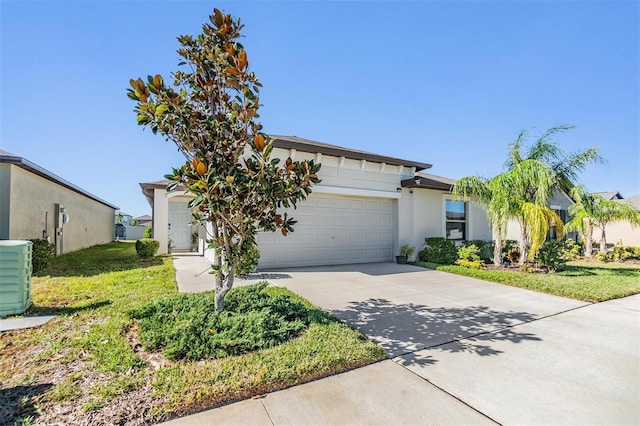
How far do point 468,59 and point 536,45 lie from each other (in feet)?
5.73

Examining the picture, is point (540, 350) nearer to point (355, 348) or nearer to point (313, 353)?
point (355, 348)

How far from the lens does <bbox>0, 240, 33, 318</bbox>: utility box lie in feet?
14.8

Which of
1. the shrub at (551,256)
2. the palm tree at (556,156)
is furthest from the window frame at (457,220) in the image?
the shrub at (551,256)

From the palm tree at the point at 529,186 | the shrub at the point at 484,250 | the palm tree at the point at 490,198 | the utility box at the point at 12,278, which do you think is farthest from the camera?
the shrub at the point at 484,250

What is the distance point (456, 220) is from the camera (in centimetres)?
1279

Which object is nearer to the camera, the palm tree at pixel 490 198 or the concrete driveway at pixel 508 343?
the concrete driveway at pixel 508 343

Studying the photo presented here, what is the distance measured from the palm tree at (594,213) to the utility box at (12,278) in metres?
19.1

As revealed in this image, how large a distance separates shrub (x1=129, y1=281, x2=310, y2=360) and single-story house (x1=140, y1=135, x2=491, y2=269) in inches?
187

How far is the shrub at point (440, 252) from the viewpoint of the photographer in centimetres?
1084

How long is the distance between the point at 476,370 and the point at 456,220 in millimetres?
10818

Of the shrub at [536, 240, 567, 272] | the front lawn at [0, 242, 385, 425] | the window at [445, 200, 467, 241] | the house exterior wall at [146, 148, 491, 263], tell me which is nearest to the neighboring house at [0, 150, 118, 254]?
the house exterior wall at [146, 148, 491, 263]

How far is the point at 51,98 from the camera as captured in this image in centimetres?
818

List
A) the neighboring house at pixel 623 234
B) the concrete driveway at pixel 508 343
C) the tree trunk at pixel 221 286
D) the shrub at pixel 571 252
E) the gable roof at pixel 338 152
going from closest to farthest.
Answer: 1. the concrete driveway at pixel 508 343
2. the tree trunk at pixel 221 286
3. the gable roof at pixel 338 152
4. the shrub at pixel 571 252
5. the neighboring house at pixel 623 234

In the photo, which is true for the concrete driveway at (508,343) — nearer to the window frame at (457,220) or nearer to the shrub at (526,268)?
the shrub at (526,268)
